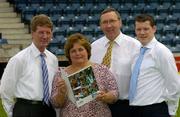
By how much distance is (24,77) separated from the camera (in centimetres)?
430

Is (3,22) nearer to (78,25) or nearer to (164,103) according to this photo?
(78,25)

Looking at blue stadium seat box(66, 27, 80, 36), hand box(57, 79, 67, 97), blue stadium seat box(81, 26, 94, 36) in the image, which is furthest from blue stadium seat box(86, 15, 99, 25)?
hand box(57, 79, 67, 97)

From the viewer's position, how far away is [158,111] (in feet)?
14.4

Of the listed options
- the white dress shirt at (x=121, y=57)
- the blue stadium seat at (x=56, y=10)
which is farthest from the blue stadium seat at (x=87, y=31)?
the white dress shirt at (x=121, y=57)

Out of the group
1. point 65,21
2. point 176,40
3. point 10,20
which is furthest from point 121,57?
point 10,20

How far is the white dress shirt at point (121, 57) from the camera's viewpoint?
182 inches

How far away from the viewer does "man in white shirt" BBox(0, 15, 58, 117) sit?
4238 mm

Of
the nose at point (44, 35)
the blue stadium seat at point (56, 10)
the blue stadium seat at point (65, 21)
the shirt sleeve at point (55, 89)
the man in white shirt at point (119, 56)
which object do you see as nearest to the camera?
the shirt sleeve at point (55, 89)

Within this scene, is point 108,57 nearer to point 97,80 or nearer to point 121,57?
point 121,57

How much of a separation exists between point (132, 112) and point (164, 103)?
327mm

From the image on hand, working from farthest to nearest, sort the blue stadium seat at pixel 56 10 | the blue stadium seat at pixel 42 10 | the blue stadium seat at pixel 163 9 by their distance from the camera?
1. the blue stadium seat at pixel 163 9
2. the blue stadium seat at pixel 56 10
3. the blue stadium seat at pixel 42 10

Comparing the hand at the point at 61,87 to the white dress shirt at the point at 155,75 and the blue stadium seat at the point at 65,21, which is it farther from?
the blue stadium seat at the point at 65,21

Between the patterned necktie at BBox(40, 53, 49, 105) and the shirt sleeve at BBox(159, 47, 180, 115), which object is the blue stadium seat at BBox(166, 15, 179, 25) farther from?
the patterned necktie at BBox(40, 53, 49, 105)

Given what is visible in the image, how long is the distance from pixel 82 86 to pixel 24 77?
0.62 m
